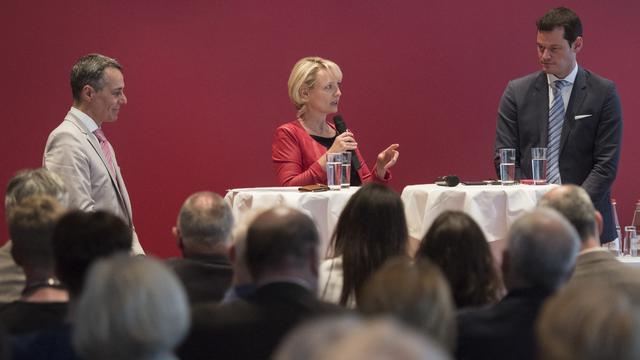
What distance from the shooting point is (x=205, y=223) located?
11.3ft

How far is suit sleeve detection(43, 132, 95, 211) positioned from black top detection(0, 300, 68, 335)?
1874mm

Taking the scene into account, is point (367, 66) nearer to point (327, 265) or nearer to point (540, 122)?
point (540, 122)

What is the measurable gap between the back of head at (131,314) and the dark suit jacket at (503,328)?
98 centimetres

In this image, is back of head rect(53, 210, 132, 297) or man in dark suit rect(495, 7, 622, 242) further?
man in dark suit rect(495, 7, 622, 242)

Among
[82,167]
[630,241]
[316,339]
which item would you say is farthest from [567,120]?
[316,339]

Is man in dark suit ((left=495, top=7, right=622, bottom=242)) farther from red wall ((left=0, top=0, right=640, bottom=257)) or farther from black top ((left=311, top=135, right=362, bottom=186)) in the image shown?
red wall ((left=0, top=0, right=640, bottom=257))

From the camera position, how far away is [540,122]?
5504 millimetres

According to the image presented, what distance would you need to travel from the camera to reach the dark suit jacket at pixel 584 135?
5.40 meters

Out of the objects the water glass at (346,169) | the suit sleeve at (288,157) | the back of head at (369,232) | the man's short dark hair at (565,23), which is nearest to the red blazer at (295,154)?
the suit sleeve at (288,157)

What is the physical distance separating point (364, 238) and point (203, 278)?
1.81 feet

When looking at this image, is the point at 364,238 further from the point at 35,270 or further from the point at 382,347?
the point at 382,347


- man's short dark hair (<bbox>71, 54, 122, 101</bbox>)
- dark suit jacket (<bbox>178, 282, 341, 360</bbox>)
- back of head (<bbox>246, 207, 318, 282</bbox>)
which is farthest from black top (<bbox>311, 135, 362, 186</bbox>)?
dark suit jacket (<bbox>178, 282, 341, 360</bbox>)

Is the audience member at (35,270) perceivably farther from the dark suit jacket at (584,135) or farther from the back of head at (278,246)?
the dark suit jacket at (584,135)

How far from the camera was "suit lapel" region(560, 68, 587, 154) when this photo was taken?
215 inches
